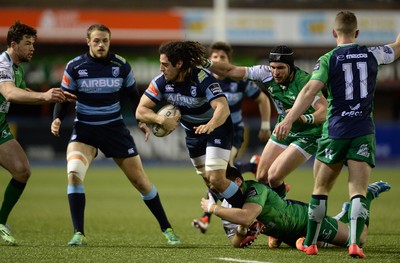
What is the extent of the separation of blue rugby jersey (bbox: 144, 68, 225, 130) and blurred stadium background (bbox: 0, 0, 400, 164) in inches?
648

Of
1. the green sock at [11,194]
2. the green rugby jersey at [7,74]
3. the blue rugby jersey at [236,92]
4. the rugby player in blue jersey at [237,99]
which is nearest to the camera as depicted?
the green rugby jersey at [7,74]

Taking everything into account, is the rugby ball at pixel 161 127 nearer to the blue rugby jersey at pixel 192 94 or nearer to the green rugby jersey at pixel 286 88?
the blue rugby jersey at pixel 192 94

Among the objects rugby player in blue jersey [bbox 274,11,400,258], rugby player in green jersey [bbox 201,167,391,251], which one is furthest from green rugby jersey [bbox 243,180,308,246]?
rugby player in blue jersey [bbox 274,11,400,258]

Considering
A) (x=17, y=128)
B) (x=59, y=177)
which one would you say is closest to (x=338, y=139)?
(x=59, y=177)

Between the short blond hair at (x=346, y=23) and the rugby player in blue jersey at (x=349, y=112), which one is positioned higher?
the short blond hair at (x=346, y=23)

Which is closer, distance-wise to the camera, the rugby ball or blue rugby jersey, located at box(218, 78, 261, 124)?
the rugby ball

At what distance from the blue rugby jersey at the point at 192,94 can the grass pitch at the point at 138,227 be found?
1382 millimetres

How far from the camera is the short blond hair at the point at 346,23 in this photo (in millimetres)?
7578

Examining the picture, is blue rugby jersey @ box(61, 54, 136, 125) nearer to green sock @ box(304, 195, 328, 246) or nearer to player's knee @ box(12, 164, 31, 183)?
player's knee @ box(12, 164, 31, 183)

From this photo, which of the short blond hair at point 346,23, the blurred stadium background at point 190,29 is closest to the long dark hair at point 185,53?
the short blond hair at point 346,23

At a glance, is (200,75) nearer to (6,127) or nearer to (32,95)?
(32,95)

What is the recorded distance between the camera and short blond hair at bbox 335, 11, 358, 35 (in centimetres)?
758

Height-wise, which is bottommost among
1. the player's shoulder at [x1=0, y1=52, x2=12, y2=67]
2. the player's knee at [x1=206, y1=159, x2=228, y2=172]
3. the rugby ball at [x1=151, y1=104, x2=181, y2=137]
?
A: the player's knee at [x1=206, y1=159, x2=228, y2=172]

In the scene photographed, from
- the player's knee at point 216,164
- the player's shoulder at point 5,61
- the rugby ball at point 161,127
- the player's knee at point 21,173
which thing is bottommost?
the player's knee at point 21,173
